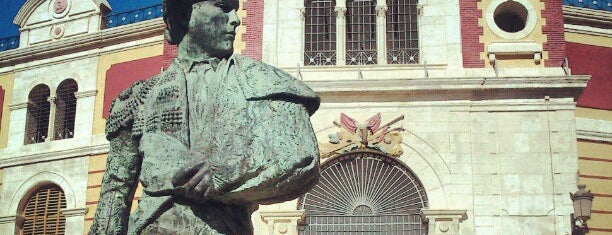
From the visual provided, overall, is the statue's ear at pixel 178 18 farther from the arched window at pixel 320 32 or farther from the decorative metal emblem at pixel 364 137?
the arched window at pixel 320 32

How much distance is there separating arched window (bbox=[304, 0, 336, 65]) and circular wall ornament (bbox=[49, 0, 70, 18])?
7.25 meters

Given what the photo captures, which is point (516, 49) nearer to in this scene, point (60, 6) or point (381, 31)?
point (381, 31)

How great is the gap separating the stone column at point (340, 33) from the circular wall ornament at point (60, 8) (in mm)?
7913

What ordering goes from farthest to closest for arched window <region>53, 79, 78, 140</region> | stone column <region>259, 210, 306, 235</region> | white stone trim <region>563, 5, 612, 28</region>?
1. arched window <region>53, 79, 78, 140</region>
2. white stone trim <region>563, 5, 612, 28</region>
3. stone column <region>259, 210, 306, 235</region>

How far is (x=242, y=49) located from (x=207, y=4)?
48.5 feet

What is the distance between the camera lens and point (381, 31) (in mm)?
18484

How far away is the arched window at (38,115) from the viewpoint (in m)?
22.8

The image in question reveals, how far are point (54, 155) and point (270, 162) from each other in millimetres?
19420

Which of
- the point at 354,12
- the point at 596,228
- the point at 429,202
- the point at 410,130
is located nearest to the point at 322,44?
the point at 354,12

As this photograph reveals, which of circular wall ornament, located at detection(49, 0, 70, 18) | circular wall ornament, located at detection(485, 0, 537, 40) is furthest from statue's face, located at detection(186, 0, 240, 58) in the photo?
circular wall ornament, located at detection(49, 0, 70, 18)

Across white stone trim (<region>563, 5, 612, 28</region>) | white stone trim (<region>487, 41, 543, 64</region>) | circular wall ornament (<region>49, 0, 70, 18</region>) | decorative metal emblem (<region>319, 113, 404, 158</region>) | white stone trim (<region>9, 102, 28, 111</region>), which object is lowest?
decorative metal emblem (<region>319, 113, 404, 158</region>)

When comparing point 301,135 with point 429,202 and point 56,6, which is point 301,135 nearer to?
point 429,202

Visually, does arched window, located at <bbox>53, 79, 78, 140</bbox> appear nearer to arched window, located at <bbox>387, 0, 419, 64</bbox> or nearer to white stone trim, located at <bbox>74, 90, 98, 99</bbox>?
white stone trim, located at <bbox>74, 90, 98, 99</bbox>

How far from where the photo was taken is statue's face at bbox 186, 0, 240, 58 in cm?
379
